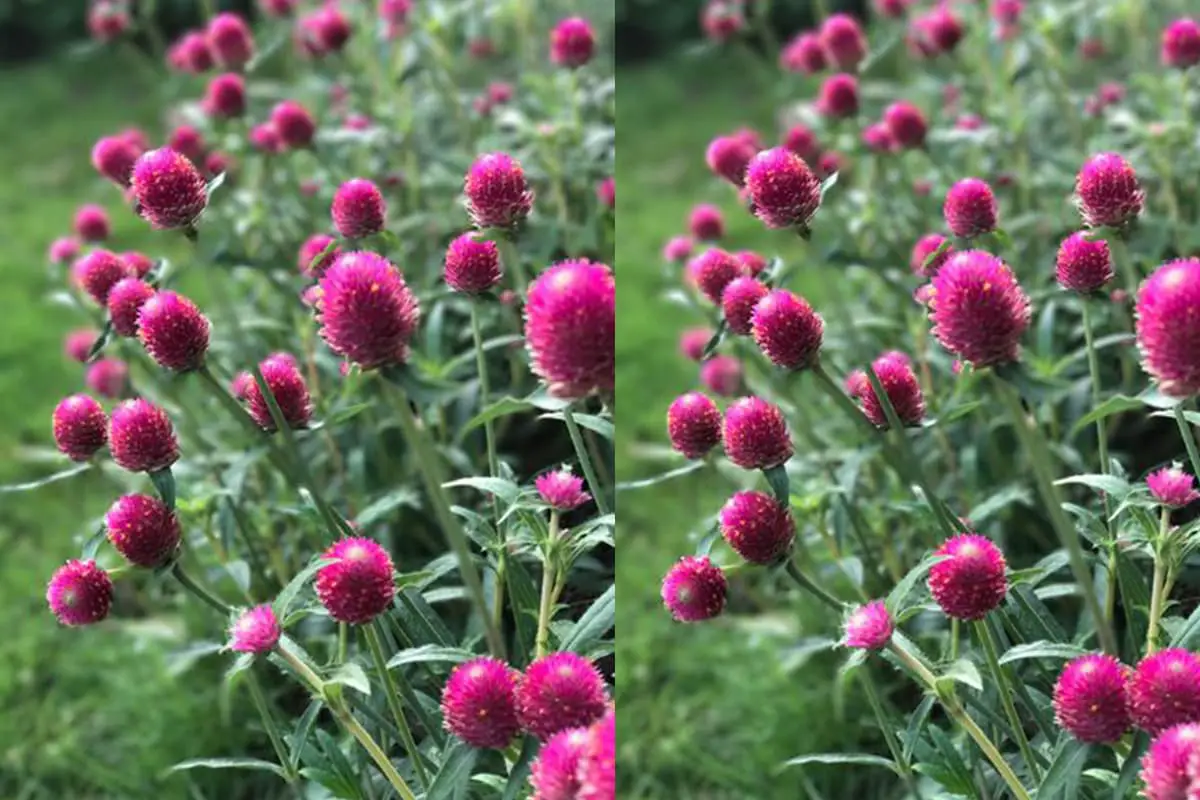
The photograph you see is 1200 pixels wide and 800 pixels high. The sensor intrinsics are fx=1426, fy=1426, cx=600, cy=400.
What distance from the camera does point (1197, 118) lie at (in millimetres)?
2980

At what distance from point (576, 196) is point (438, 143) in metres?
0.79

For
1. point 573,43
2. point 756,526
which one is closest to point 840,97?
point 573,43

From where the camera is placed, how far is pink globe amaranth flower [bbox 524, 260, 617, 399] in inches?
43.8

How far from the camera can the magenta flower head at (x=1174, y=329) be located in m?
1.06

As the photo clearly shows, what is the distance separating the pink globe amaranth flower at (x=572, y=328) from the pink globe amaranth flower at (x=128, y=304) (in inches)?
25.8

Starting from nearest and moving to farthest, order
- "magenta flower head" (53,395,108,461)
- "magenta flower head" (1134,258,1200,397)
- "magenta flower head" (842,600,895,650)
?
"magenta flower head" (1134,258,1200,397)
"magenta flower head" (842,600,895,650)
"magenta flower head" (53,395,108,461)

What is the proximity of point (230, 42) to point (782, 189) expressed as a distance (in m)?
1.84

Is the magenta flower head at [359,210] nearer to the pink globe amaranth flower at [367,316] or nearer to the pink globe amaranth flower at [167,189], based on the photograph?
the pink globe amaranth flower at [167,189]

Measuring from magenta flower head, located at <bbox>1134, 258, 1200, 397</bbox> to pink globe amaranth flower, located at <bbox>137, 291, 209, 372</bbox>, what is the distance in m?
0.85

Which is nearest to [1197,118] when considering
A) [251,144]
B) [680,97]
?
[251,144]

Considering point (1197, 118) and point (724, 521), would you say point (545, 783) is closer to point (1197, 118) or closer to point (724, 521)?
point (724, 521)

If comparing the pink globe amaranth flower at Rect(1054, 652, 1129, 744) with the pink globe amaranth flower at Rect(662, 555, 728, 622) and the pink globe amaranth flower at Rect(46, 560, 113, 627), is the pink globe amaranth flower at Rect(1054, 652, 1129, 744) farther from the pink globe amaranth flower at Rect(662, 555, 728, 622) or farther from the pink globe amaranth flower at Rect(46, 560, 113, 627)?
the pink globe amaranth flower at Rect(46, 560, 113, 627)

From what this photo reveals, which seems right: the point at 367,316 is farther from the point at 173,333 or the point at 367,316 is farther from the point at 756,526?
the point at 756,526

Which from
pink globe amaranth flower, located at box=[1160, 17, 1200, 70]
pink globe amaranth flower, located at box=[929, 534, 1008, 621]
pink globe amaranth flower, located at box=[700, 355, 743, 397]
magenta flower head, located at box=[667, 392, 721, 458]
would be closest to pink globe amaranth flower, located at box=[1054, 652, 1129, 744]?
pink globe amaranth flower, located at box=[929, 534, 1008, 621]
